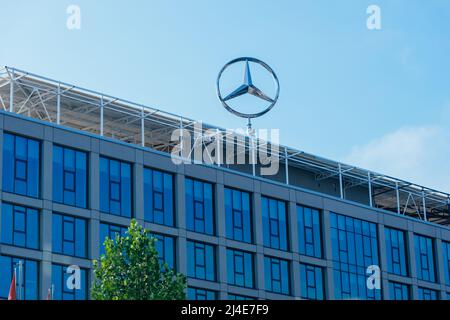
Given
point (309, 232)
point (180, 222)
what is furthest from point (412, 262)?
point (180, 222)

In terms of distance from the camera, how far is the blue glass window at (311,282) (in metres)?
67.0

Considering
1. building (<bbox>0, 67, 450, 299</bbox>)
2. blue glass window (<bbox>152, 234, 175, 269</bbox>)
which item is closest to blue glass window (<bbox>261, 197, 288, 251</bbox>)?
building (<bbox>0, 67, 450, 299</bbox>)

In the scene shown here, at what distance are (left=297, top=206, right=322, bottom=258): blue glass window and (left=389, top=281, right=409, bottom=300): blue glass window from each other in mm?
6449

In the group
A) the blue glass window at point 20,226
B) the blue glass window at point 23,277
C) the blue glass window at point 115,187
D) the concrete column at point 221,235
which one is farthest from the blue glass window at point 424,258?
the blue glass window at point 23,277

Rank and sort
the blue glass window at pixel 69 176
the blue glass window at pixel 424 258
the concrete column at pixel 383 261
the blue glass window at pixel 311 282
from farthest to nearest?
1. the blue glass window at pixel 424 258
2. the concrete column at pixel 383 261
3. the blue glass window at pixel 311 282
4. the blue glass window at pixel 69 176

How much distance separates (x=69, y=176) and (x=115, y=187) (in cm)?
315

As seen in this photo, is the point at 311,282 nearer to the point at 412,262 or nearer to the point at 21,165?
the point at 412,262

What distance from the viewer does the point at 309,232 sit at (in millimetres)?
68438

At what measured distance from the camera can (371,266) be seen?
71250 mm

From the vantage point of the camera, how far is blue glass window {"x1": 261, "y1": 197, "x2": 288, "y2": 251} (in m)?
66.0

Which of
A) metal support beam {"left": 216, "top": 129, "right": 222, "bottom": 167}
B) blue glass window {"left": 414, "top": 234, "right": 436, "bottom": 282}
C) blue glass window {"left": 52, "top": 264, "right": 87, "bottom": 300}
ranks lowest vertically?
blue glass window {"left": 52, "top": 264, "right": 87, "bottom": 300}

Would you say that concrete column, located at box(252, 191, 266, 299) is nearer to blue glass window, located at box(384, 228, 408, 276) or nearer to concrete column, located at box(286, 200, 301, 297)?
concrete column, located at box(286, 200, 301, 297)

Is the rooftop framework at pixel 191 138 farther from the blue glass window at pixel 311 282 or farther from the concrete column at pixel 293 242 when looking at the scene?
the blue glass window at pixel 311 282

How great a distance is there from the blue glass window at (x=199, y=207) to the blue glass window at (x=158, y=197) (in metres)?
1.28
